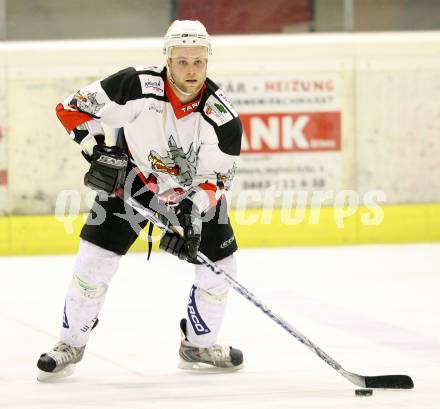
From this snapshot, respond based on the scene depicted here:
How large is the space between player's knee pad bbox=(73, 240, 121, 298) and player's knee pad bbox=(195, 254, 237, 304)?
0.30 m

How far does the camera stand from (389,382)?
3.43 meters

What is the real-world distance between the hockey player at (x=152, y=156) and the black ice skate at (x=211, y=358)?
0.26 meters

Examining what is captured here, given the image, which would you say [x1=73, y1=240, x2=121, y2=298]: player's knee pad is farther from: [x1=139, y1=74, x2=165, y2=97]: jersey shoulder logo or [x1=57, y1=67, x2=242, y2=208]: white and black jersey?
[x1=139, y1=74, x2=165, y2=97]: jersey shoulder logo

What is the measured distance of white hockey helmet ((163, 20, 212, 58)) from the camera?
3537 mm

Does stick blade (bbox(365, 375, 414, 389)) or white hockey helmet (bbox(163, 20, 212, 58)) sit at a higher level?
white hockey helmet (bbox(163, 20, 212, 58))

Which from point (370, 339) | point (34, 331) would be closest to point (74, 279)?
point (34, 331)

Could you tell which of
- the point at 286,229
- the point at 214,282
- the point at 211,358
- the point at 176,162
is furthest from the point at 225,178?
the point at 286,229

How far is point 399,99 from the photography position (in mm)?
6852

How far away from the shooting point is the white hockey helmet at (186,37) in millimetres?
3537

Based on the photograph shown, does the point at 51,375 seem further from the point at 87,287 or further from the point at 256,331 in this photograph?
the point at 256,331

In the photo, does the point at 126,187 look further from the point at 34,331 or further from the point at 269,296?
the point at 269,296

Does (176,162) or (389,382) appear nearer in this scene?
A: (389,382)

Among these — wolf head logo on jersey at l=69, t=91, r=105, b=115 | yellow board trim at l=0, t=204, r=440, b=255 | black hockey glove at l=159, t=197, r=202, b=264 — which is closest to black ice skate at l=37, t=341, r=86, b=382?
black hockey glove at l=159, t=197, r=202, b=264

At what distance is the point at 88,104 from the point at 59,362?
0.80 meters
